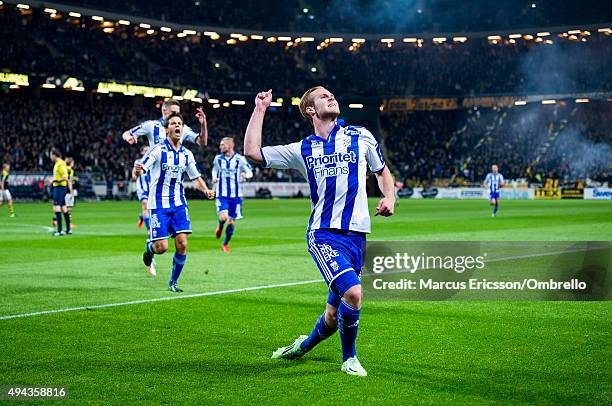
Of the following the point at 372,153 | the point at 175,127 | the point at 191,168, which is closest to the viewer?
the point at 372,153

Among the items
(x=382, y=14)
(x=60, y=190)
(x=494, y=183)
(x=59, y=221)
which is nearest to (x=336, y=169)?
(x=59, y=221)

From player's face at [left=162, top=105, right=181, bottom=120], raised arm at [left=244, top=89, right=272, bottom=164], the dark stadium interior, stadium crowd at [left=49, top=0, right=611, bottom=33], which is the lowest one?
raised arm at [left=244, top=89, right=272, bottom=164]

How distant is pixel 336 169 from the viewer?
6.34 metres

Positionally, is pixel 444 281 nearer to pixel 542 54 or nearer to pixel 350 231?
pixel 350 231

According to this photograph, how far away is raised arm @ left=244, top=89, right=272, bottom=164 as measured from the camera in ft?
20.2

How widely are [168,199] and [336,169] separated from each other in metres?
5.36

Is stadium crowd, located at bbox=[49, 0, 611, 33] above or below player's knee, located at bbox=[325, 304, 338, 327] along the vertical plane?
above

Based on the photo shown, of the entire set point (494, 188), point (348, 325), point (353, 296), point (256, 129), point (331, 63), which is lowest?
point (348, 325)

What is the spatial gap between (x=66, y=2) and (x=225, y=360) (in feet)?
185

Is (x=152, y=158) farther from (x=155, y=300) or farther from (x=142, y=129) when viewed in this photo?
(x=155, y=300)

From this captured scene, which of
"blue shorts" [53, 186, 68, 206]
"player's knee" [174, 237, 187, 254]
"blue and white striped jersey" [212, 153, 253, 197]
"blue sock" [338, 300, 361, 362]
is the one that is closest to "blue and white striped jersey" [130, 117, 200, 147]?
"player's knee" [174, 237, 187, 254]

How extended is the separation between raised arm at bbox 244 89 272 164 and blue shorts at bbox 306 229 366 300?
0.83m

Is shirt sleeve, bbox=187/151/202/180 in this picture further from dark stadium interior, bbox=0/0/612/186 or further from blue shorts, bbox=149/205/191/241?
dark stadium interior, bbox=0/0/612/186

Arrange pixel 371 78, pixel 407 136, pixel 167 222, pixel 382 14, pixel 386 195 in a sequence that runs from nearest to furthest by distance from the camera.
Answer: pixel 386 195
pixel 167 222
pixel 407 136
pixel 371 78
pixel 382 14
